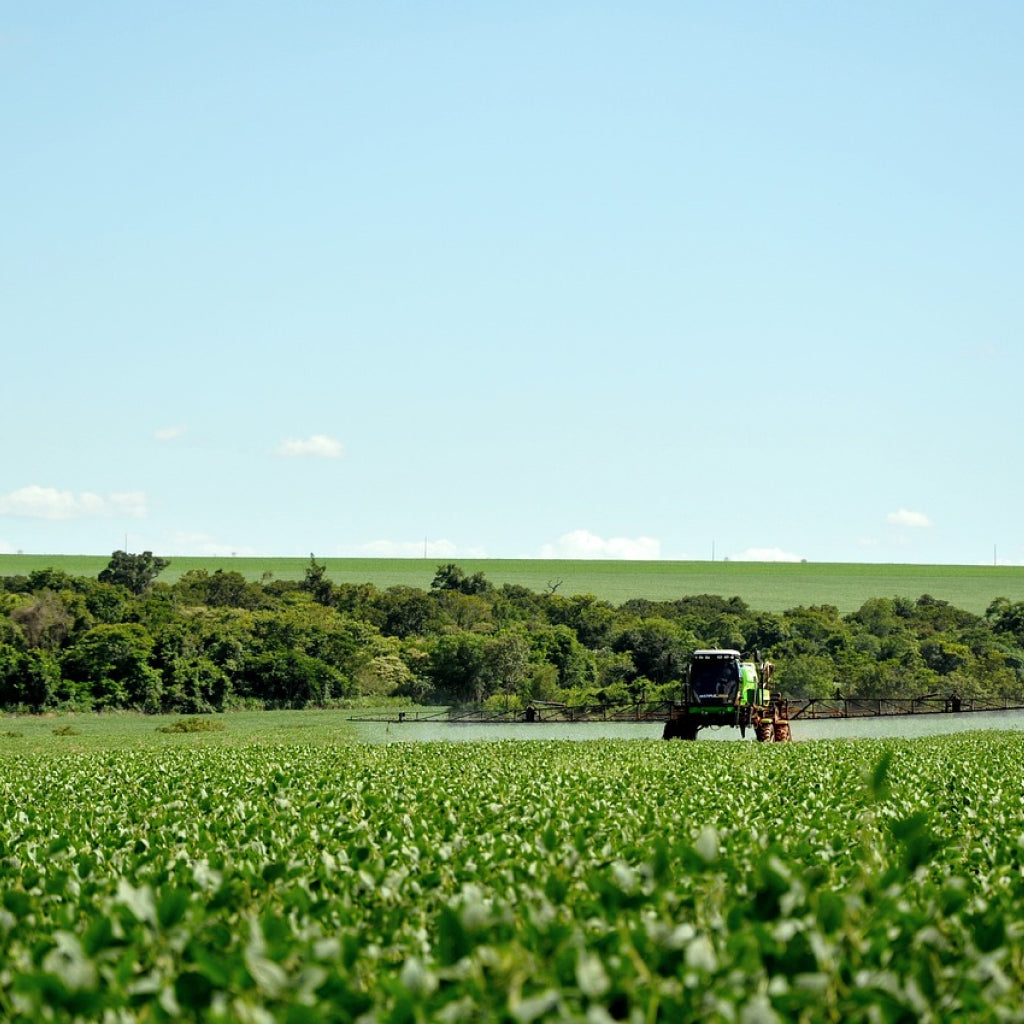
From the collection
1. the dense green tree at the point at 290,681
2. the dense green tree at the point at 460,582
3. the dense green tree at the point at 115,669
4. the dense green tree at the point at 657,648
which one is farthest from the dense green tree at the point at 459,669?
the dense green tree at the point at 460,582

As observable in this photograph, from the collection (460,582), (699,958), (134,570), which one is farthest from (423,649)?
(699,958)

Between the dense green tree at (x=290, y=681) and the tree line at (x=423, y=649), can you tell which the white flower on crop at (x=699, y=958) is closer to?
the tree line at (x=423, y=649)

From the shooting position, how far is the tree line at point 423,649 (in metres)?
92.6

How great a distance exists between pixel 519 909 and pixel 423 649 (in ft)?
338

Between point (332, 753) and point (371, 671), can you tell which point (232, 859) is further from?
point (371, 671)

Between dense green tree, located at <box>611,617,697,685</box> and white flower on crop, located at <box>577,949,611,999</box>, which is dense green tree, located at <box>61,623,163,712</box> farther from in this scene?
white flower on crop, located at <box>577,949,611,999</box>

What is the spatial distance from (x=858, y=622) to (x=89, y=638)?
208 ft

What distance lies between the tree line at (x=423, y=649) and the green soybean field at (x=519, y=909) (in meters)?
76.3

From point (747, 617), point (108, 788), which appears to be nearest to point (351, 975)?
point (108, 788)

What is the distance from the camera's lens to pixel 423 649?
110438 millimetres

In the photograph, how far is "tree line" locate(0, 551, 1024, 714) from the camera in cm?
9262

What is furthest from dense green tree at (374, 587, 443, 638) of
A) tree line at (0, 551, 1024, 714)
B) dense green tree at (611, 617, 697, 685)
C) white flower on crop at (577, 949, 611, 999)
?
white flower on crop at (577, 949, 611, 999)

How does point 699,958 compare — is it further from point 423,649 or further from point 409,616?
point 409,616

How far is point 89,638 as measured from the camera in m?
93.4
